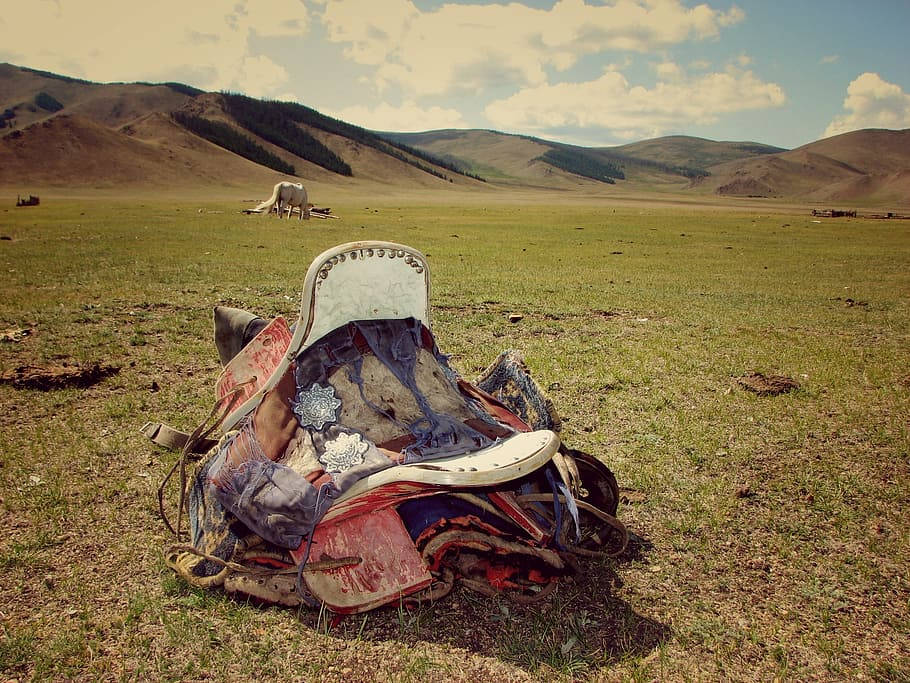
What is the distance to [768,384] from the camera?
6.05m

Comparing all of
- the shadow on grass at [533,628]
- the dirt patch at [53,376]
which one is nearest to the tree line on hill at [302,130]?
the dirt patch at [53,376]

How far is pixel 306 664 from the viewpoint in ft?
8.09

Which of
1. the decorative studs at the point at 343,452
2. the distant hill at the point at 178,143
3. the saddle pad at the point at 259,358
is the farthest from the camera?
the distant hill at the point at 178,143

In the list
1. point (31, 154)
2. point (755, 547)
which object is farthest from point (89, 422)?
point (31, 154)

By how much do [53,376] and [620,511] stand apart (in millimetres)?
5571

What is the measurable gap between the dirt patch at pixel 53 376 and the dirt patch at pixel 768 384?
6935 mm

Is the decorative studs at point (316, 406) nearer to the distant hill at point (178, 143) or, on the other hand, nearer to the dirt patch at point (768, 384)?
the dirt patch at point (768, 384)

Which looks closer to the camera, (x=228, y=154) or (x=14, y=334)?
(x=14, y=334)

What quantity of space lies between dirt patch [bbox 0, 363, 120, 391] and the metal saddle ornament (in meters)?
3.07

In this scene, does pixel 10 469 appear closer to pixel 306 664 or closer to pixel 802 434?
pixel 306 664

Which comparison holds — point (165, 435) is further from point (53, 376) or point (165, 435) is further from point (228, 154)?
point (228, 154)

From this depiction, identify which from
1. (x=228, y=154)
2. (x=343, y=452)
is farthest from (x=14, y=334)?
(x=228, y=154)

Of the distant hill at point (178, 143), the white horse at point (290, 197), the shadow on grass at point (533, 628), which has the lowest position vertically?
the shadow on grass at point (533, 628)

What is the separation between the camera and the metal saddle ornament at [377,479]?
9.00ft
